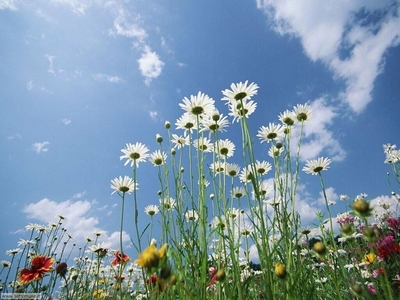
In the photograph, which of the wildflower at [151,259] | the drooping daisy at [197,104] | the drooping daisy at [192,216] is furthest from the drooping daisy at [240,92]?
the wildflower at [151,259]

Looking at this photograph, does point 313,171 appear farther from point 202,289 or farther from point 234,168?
point 202,289

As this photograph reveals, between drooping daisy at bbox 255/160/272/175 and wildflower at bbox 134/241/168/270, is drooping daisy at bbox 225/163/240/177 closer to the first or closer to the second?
drooping daisy at bbox 255/160/272/175

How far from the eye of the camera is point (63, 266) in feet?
6.38

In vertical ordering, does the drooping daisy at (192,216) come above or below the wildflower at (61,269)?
above

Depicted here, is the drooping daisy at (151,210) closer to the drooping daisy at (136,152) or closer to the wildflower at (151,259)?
the drooping daisy at (136,152)

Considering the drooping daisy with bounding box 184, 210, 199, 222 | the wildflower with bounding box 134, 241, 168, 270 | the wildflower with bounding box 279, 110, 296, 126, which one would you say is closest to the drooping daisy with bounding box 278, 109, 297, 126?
the wildflower with bounding box 279, 110, 296, 126

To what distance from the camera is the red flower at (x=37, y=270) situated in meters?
1.88

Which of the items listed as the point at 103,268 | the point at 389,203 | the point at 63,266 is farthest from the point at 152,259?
the point at 389,203

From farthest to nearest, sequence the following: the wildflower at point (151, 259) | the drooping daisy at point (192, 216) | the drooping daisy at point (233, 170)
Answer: the drooping daisy at point (233, 170)
the drooping daisy at point (192, 216)
the wildflower at point (151, 259)

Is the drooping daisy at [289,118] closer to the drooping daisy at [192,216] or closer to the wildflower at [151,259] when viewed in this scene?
the drooping daisy at [192,216]

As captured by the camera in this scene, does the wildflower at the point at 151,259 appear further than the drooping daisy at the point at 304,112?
No

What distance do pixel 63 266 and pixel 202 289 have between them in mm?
1279

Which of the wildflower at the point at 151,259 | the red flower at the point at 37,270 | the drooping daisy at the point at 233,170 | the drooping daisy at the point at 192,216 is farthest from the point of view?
the drooping daisy at the point at 233,170

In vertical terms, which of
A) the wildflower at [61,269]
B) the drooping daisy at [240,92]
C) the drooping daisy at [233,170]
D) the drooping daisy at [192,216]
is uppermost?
the drooping daisy at [240,92]
